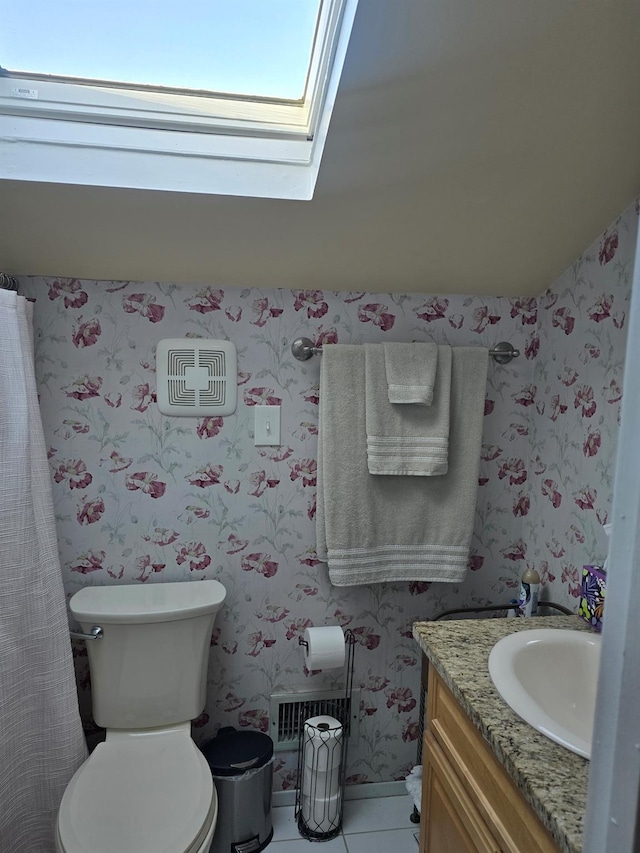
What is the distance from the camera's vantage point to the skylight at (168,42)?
4.09 feet

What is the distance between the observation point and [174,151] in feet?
4.54

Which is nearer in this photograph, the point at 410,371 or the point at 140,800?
the point at 140,800

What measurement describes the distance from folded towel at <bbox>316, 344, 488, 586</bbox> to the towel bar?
0.05 meters

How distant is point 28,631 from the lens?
1.46 meters

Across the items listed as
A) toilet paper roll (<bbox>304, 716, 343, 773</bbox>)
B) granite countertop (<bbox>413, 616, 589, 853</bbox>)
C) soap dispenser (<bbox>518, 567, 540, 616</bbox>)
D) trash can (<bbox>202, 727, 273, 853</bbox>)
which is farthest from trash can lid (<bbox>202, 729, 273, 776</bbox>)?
soap dispenser (<bbox>518, 567, 540, 616</bbox>)

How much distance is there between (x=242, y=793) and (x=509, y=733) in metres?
1.07

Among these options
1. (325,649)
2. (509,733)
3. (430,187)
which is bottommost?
(325,649)

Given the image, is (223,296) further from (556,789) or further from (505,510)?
(556,789)

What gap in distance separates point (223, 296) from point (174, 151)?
1.55ft

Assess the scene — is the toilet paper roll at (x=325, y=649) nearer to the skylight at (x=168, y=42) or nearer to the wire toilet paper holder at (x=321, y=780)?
the wire toilet paper holder at (x=321, y=780)

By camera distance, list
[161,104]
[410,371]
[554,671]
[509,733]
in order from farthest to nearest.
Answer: [410,371] → [161,104] → [554,671] → [509,733]

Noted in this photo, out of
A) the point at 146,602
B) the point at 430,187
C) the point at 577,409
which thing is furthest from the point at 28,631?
the point at 577,409

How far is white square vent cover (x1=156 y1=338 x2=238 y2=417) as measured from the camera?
5.79 feet

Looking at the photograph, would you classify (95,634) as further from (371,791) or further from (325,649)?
(371,791)
